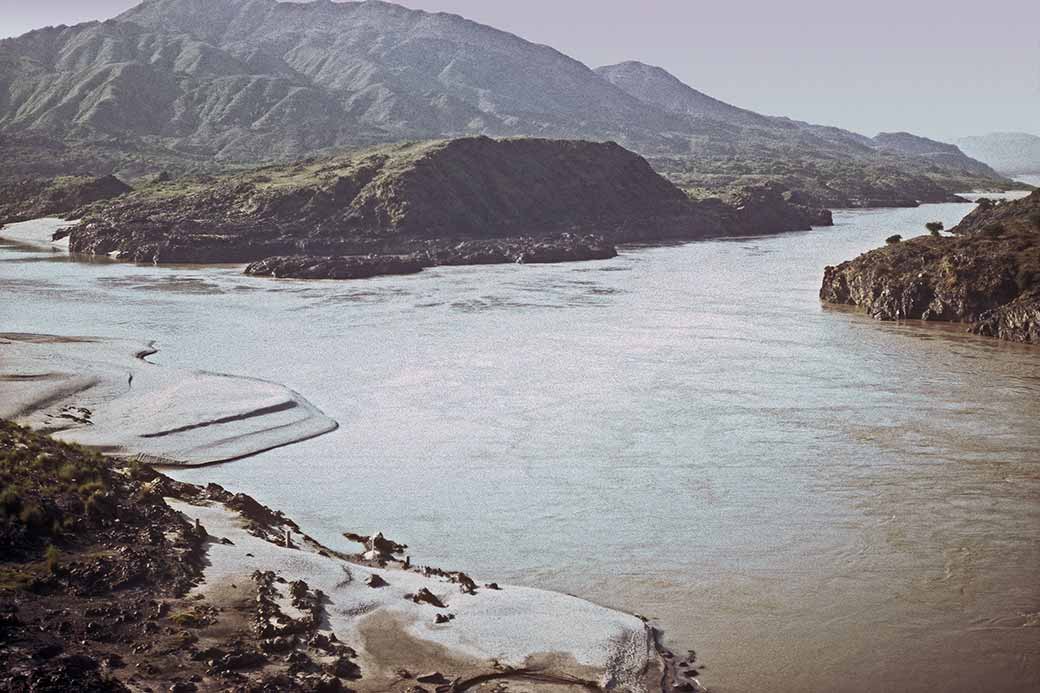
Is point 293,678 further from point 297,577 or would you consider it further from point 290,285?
point 290,285

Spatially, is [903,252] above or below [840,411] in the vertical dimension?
above

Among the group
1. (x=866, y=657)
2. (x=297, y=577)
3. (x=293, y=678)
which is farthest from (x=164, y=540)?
(x=866, y=657)

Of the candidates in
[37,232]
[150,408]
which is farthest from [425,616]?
[37,232]

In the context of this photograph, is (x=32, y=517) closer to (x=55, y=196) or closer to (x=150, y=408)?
(x=150, y=408)

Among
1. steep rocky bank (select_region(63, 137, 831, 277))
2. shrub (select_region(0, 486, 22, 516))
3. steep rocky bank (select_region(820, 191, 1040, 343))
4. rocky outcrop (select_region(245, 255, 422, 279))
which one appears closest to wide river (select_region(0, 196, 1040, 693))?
steep rocky bank (select_region(820, 191, 1040, 343))

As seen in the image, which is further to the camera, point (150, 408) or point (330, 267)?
point (330, 267)

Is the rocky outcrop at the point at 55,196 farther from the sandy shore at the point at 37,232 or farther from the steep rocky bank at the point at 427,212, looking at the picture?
the steep rocky bank at the point at 427,212
